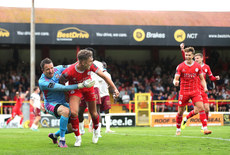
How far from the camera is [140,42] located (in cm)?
2755

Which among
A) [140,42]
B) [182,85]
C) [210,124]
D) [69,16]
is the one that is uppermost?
[69,16]

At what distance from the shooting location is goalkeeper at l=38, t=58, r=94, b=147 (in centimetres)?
803

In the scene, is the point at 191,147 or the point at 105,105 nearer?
the point at 191,147

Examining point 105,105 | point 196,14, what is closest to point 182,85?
point 105,105

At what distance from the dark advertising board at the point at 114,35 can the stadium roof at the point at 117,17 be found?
3.29 feet

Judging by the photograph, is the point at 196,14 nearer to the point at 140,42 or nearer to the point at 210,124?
the point at 140,42

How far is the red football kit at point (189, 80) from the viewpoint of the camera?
11.1m

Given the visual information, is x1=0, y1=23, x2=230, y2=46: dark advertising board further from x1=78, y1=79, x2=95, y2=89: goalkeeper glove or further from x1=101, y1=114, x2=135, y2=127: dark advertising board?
x1=78, y1=79, x2=95, y2=89: goalkeeper glove

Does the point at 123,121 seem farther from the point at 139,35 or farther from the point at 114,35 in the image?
the point at 139,35

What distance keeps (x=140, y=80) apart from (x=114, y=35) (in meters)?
4.97

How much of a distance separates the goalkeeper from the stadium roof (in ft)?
62.1

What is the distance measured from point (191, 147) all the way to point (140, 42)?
19872mm

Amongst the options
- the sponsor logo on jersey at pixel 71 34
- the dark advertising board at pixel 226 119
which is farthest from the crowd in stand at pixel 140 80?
the sponsor logo on jersey at pixel 71 34

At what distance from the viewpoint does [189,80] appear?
36.8 ft
